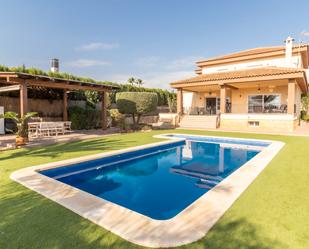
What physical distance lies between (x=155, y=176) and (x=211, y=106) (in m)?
21.9

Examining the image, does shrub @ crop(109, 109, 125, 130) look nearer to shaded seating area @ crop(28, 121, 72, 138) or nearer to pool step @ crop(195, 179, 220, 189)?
shaded seating area @ crop(28, 121, 72, 138)

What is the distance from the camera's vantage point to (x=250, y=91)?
24156 millimetres

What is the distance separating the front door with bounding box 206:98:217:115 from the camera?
27.2m

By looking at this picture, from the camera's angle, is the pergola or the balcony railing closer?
the pergola

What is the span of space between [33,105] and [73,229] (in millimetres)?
17328

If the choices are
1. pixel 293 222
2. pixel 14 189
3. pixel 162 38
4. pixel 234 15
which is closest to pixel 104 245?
pixel 293 222

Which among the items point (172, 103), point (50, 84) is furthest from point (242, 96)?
point (50, 84)

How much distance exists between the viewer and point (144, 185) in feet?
21.6

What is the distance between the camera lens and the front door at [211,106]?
27.2 metres

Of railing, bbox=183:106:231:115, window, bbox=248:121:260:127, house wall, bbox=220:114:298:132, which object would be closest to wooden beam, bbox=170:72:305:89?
house wall, bbox=220:114:298:132

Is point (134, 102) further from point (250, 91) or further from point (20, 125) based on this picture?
point (250, 91)

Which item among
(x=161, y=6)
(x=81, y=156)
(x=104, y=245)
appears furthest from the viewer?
(x=161, y=6)

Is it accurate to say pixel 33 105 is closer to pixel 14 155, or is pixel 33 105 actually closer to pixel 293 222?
pixel 14 155

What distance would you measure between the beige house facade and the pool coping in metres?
14.8
